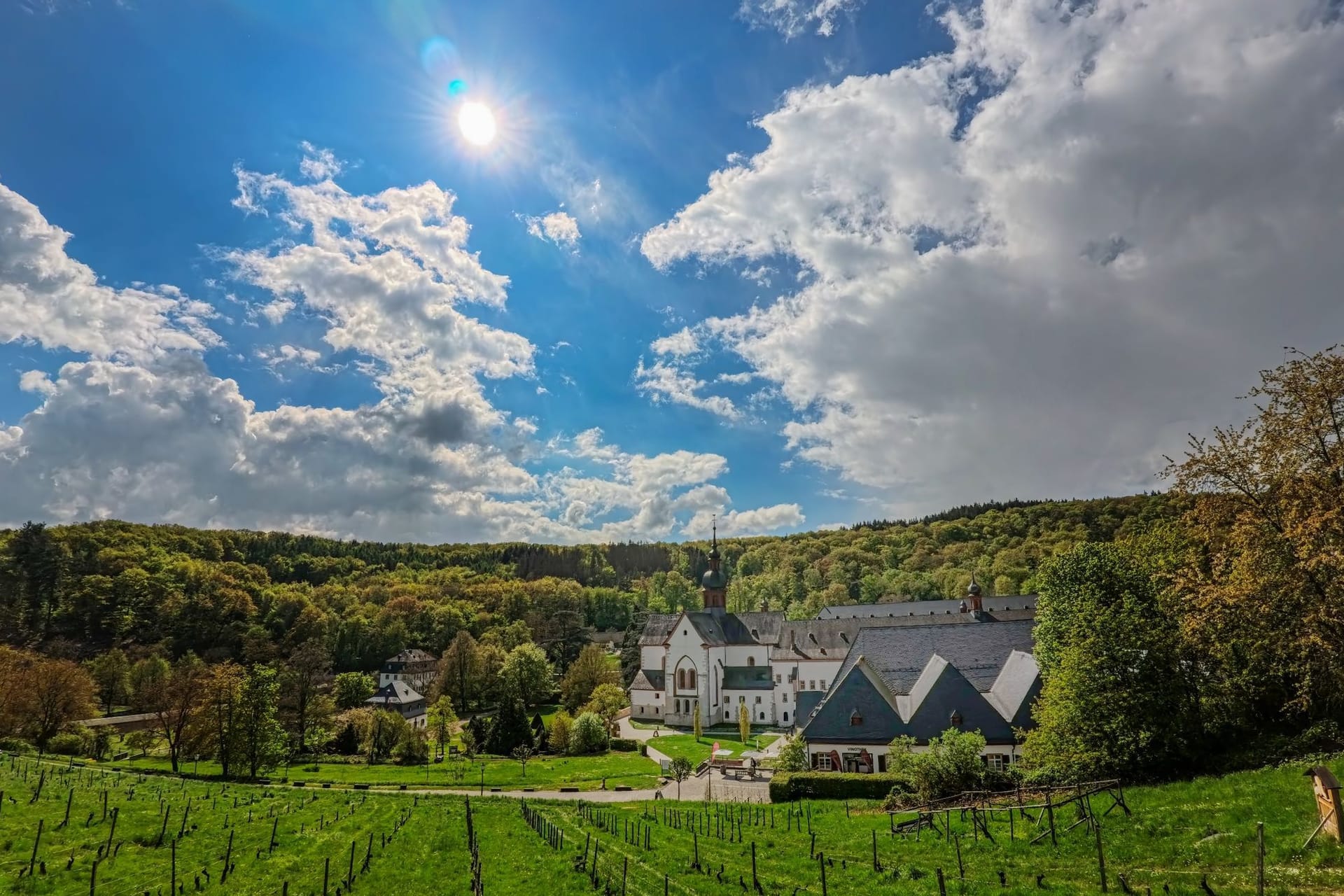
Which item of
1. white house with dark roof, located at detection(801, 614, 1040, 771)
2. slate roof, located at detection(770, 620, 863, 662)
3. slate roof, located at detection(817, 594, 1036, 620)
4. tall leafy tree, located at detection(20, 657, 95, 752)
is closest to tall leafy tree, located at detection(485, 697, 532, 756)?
white house with dark roof, located at detection(801, 614, 1040, 771)

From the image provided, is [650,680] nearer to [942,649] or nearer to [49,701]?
[942,649]

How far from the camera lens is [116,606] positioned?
108 m

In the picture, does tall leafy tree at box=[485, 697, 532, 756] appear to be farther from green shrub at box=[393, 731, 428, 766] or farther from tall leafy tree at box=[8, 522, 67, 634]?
tall leafy tree at box=[8, 522, 67, 634]

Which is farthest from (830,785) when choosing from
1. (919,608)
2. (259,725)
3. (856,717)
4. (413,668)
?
(413,668)

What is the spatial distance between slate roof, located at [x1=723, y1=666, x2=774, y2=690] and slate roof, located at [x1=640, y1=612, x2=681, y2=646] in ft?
27.3

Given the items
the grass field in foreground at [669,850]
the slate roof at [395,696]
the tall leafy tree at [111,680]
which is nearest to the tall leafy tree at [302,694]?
the slate roof at [395,696]

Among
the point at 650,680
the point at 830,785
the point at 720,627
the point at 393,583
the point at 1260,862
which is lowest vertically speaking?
the point at 830,785

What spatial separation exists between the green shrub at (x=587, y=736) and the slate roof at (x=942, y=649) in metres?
22.8

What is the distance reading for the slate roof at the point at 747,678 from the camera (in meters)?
73.4

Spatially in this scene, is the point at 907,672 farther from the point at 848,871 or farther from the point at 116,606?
the point at 116,606

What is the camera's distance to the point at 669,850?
67.8 feet

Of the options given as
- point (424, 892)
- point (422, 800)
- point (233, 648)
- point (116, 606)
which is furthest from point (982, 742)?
point (116, 606)

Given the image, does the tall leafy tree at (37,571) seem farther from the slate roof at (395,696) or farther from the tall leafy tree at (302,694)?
the tall leafy tree at (302,694)

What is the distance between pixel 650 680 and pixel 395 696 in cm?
2933
